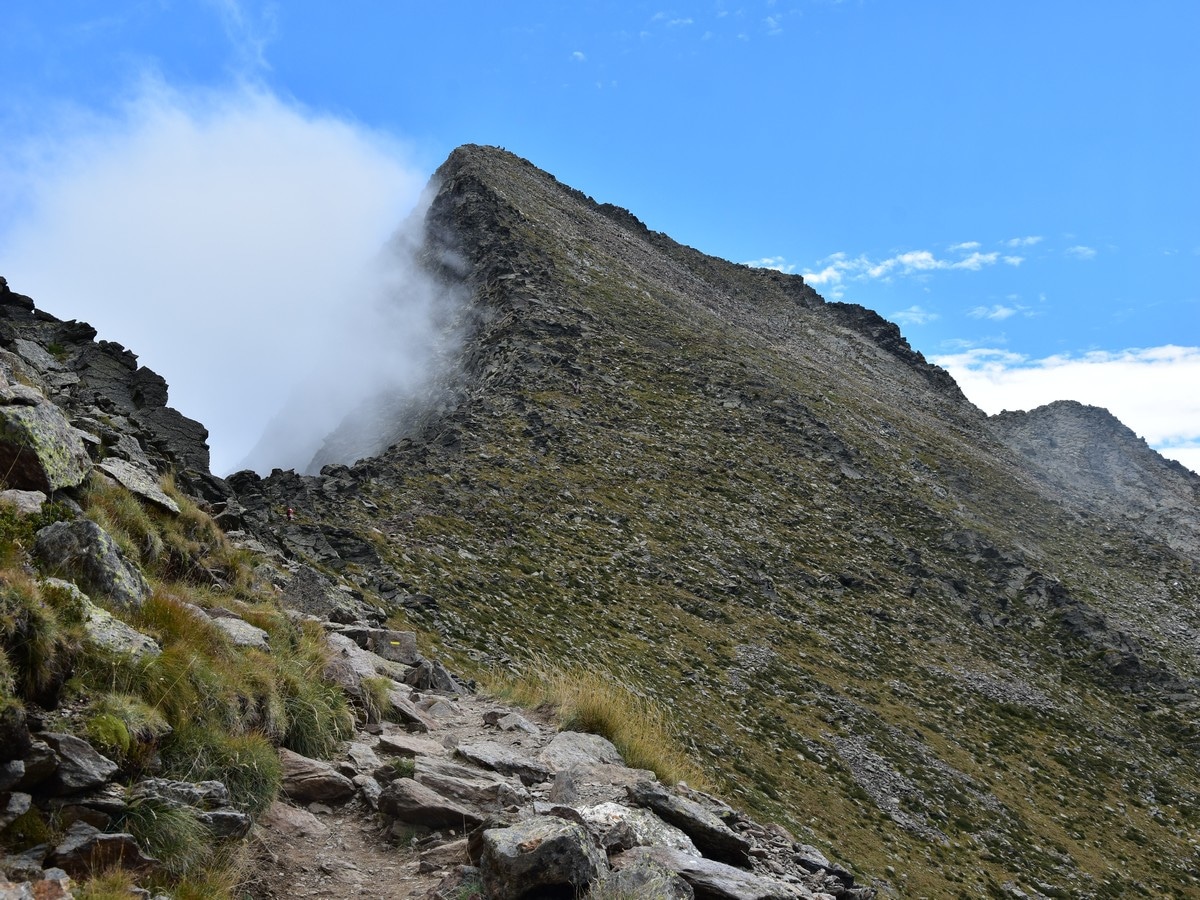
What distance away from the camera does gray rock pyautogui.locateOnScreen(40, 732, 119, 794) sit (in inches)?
233

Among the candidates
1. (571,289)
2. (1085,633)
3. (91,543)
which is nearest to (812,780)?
(91,543)

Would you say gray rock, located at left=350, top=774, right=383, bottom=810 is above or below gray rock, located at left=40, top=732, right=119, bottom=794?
below

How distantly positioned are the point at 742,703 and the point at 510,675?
45.0 feet

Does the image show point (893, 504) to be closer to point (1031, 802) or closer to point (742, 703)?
point (1031, 802)

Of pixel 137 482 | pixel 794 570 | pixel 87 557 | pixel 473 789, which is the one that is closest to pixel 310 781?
pixel 473 789

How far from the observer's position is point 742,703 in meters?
33.2

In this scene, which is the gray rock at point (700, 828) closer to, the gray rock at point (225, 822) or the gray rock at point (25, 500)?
the gray rock at point (225, 822)

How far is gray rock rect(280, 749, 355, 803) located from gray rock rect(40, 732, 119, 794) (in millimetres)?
2281

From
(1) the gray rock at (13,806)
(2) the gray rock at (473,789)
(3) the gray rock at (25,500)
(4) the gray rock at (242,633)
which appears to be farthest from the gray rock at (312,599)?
(1) the gray rock at (13,806)

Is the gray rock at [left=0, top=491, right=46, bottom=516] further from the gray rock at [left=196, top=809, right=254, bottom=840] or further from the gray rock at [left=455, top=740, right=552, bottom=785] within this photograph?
the gray rock at [left=455, top=740, right=552, bottom=785]

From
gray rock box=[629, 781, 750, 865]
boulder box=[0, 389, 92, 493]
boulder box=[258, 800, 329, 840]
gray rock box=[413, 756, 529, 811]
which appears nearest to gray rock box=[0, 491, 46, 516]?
boulder box=[0, 389, 92, 493]

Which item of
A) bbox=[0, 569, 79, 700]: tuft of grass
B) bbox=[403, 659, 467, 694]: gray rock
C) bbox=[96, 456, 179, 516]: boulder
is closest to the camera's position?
bbox=[0, 569, 79, 700]: tuft of grass

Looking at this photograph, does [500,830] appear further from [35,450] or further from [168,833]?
[35,450]

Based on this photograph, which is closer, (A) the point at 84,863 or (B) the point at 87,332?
(A) the point at 84,863
